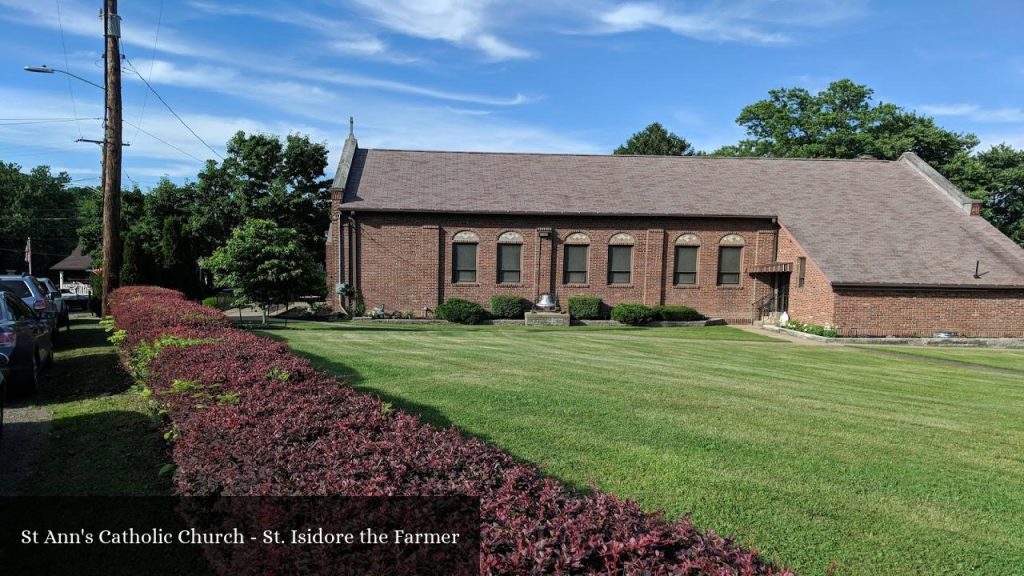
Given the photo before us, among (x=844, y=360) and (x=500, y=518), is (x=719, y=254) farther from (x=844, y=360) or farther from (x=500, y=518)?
(x=500, y=518)

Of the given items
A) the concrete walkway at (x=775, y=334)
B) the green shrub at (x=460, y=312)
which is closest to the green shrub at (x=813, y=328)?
the concrete walkway at (x=775, y=334)

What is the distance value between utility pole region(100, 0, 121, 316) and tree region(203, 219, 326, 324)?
2874mm

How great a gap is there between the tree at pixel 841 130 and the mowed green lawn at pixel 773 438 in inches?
1294

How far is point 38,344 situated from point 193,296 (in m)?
19.6

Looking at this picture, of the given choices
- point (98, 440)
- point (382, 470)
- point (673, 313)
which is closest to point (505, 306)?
point (673, 313)

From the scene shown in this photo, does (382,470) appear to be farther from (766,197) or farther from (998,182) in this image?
(998,182)

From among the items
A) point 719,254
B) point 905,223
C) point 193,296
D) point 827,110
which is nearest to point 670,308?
point 719,254

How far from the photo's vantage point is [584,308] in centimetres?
2462

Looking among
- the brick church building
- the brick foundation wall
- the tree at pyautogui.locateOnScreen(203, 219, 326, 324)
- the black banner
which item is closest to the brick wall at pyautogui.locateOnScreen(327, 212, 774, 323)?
the brick church building

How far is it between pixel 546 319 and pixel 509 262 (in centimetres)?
314

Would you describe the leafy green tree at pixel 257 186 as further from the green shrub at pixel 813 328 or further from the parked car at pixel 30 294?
the green shrub at pixel 813 328

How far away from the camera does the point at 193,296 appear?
27.8m

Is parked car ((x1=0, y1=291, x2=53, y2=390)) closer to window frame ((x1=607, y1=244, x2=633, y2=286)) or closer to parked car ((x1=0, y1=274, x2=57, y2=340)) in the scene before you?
parked car ((x1=0, y1=274, x2=57, y2=340))

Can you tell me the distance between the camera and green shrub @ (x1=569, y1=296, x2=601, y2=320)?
80.7 feet
